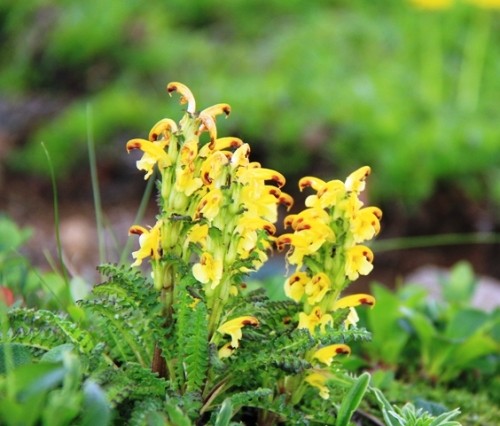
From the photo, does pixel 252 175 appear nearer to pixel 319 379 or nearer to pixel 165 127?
pixel 165 127

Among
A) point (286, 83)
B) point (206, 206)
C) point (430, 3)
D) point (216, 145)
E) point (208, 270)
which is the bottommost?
point (208, 270)

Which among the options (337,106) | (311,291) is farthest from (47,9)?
(311,291)

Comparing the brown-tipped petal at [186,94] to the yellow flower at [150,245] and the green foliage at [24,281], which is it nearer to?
the yellow flower at [150,245]

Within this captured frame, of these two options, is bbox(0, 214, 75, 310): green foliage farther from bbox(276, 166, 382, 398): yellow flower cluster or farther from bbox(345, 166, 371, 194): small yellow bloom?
bbox(345, 166, 371, 194): small yellow bloom

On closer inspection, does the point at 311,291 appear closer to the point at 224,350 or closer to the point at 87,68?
the point at 224,350

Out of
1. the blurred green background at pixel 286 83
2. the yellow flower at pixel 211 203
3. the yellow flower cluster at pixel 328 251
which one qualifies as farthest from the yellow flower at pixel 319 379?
the blurred green background at pixel 286 83

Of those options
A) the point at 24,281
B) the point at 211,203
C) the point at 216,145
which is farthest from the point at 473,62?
the point at 211,203

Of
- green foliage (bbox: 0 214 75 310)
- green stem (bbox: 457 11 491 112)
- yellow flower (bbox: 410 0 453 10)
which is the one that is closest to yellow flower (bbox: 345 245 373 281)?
green foliage (bbox: 0 214 75 310)
